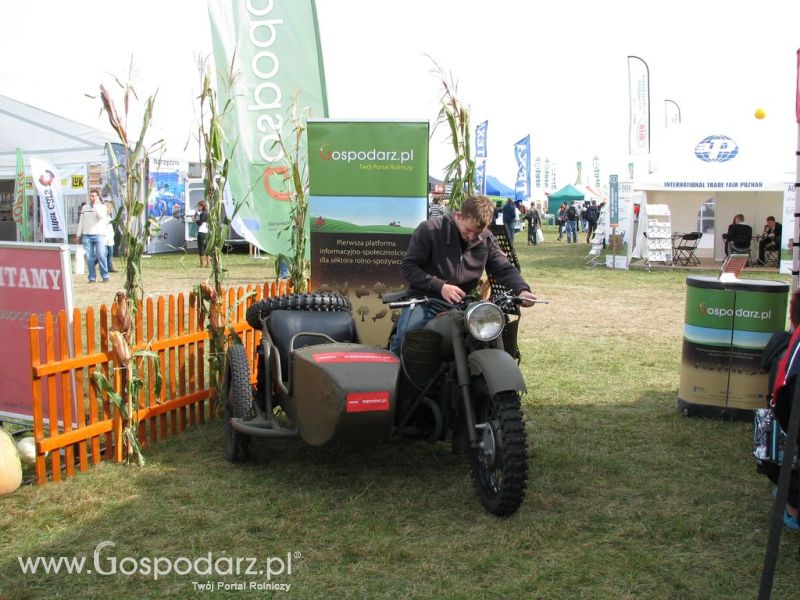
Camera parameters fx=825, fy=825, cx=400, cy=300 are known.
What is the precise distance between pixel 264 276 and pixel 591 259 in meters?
10.4

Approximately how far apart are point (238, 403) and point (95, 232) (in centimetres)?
1256

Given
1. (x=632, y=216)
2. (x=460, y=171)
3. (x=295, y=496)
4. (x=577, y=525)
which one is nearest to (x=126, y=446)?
(x=295, y=496)

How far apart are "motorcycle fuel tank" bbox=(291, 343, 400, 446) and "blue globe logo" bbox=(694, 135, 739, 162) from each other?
60.3 feet

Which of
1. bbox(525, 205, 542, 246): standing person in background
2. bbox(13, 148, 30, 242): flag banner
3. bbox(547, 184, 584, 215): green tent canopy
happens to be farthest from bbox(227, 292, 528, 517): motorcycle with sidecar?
bbox(547, 184, 584, 215): green tent canopy

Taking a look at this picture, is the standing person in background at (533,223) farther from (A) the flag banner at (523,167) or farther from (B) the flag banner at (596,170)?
(B) the flag banner at (596,170)

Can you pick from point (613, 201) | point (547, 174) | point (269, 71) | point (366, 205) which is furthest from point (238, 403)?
point (547, 174)

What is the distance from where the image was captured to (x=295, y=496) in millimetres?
4625

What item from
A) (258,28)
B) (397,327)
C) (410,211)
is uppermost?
(258,28)

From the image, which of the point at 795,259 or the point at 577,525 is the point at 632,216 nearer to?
the point at 795,259

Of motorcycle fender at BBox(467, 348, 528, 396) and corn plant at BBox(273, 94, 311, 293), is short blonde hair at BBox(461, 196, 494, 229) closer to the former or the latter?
motorcycle fender at BBox(467, 348, 528, 396)

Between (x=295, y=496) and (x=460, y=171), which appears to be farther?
(x=460, y=171)

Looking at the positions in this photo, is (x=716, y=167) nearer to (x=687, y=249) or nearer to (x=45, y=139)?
(x=687, y=249)

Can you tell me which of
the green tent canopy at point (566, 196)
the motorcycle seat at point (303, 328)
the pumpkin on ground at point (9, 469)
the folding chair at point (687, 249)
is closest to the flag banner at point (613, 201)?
the folding chair at point (687, 249)

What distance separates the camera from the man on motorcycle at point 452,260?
15.9 ft
